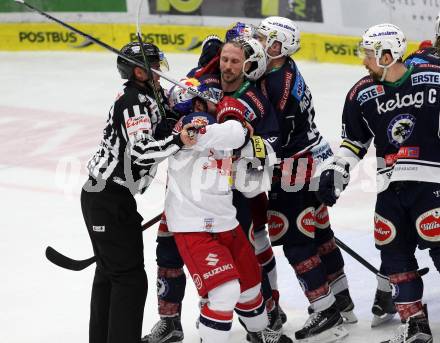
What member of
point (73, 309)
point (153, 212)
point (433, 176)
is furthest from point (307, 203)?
point (153, 212)

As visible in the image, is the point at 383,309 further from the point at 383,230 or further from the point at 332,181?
A: the point at 332,181

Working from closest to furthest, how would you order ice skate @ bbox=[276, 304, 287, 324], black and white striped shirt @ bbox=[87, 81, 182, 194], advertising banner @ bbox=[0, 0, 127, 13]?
black and white striped shirt @ bbox=[87, 81, 182, 194] < ice skate @ bbox=[276, 304, 287, 324] < advertising banner @ bbox=[0, 0, 127, 13]

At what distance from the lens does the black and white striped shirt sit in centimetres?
423

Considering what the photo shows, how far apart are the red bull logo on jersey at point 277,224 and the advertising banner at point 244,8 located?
5.97 m

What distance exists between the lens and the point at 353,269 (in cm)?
584

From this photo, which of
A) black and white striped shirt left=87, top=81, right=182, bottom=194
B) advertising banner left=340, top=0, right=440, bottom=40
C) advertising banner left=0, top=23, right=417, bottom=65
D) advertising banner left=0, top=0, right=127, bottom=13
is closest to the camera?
black and white striped shirt left=87, top=81, right=182, bottom=194

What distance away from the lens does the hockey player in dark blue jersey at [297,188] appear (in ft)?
15.9

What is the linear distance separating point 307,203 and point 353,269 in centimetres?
106

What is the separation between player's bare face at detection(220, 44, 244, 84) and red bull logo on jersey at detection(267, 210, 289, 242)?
2.33ft

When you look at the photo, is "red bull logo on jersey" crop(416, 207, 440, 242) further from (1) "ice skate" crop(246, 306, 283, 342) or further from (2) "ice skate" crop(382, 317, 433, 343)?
(1) "ice skate" crop(246, 306, 283, 342)

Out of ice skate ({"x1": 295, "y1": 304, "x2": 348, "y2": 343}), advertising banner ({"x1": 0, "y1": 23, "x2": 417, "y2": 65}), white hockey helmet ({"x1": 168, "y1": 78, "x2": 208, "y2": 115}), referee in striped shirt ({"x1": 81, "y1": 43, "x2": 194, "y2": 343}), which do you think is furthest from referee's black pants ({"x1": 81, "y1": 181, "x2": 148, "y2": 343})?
advertising banner ({"x1": 0, "y1": 23, "x2": 417, "y2": 65})

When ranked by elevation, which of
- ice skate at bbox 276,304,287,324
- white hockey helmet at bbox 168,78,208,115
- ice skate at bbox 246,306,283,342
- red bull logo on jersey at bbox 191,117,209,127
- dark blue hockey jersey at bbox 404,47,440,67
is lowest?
ice skate at bbox 276,304,287,324

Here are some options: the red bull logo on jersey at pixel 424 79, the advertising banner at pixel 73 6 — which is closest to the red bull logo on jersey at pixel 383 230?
the red bull logo on jersey at pixel 424 79

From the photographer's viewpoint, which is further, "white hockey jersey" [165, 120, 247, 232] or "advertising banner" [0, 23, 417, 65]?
"advertising banner" [0, 23, 417, 65]
